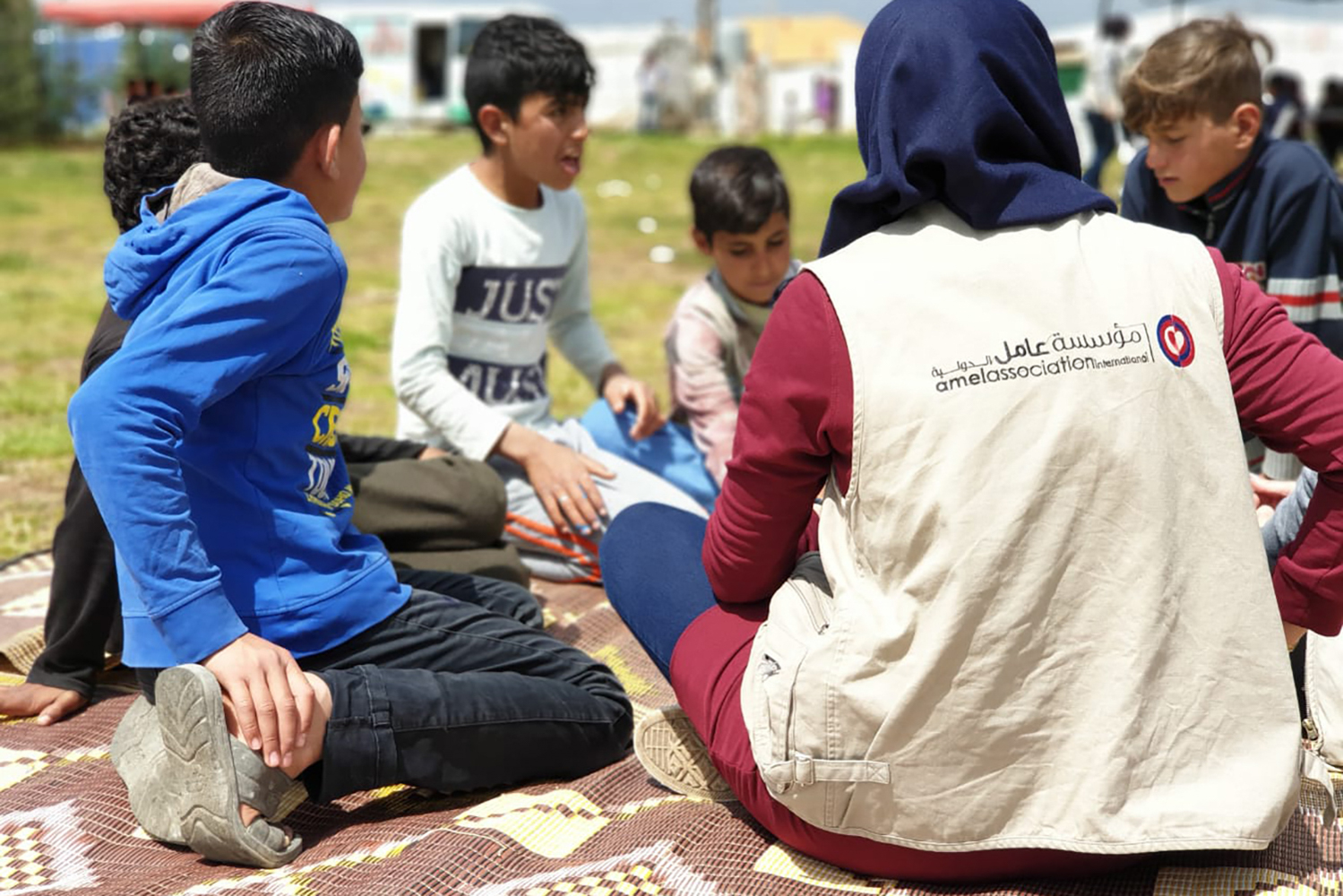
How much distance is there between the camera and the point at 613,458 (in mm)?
4055

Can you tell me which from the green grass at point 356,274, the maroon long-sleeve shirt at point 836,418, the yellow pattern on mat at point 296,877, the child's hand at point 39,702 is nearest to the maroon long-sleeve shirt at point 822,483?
the maroon long-sleeve shirt at point 836,418

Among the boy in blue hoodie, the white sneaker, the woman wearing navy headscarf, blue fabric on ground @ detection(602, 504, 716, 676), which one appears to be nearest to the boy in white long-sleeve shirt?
blue fabric on ground @ detection(602, 504, 716, 676)

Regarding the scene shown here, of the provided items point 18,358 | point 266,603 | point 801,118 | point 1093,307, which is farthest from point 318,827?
point 801,118

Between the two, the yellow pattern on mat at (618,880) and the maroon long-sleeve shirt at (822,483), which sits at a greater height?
the maroon long-sleeve shirt at (822,483)

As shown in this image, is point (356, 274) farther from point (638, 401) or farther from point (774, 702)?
point (774, 702)

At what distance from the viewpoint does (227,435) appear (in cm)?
227

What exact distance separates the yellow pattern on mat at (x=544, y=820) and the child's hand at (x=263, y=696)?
348 mm

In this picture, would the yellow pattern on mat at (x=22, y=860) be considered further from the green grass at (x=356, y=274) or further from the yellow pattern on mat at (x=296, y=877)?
the green grass at (x=356, y=274)

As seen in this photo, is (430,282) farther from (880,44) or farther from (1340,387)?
(1340,387)

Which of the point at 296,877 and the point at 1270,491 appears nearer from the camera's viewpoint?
the point at 296,877

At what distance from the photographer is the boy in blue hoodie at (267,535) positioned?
208 cm

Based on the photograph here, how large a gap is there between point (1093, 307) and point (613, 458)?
2310mm

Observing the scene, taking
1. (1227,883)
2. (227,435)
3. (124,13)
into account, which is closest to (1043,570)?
(1227,883)

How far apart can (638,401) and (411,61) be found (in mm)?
32236
